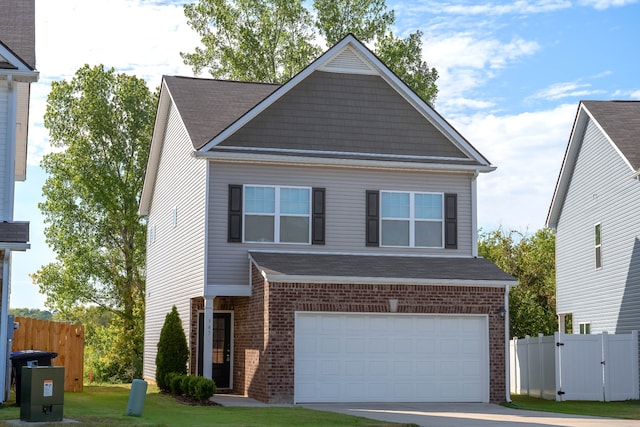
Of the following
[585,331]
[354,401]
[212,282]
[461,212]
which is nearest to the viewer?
[354,401]

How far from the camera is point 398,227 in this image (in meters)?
27.5

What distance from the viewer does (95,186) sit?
44.6 metres

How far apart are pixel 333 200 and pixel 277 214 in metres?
1.65

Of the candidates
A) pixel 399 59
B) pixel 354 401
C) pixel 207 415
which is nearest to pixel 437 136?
Answer: pixel 354 401

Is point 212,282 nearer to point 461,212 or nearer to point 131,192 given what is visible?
point 461,212

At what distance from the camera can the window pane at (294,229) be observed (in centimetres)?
2675

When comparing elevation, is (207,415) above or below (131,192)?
below

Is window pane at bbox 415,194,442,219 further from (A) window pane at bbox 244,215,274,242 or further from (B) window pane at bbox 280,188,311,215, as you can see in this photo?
(A) window pane at bbox 244,215,274,242

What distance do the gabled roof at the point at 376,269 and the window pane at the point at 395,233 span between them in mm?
435

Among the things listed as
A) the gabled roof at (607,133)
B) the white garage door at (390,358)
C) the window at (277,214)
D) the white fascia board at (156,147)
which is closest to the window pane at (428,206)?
the window at (277,214)

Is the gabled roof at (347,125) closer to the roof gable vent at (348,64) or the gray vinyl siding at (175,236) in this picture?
the roof gable vent at (348,64)

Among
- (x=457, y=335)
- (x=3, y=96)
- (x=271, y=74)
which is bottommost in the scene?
(x=457, y=335)

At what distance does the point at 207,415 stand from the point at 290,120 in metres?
10.3

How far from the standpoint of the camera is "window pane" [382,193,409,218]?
27562 millimetres
